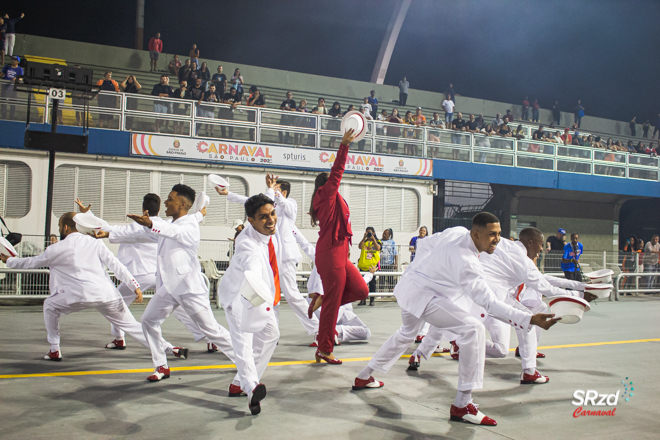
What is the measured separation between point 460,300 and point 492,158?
1703 centimetres

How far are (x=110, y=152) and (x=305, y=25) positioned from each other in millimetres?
18240

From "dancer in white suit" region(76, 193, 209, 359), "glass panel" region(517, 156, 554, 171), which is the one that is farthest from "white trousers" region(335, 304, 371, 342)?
"glass panel" region(517, 156, 554, 171)

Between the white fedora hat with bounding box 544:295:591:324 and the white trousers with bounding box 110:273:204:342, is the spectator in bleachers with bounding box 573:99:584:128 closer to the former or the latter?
the white trousers with bounding box 110:273:204:342

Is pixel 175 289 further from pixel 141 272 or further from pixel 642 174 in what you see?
pixel 642 174

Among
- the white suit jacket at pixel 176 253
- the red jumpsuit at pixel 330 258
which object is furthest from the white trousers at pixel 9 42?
the red jumpsuit at pixel 330 258

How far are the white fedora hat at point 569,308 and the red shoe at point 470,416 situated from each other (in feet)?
3.27

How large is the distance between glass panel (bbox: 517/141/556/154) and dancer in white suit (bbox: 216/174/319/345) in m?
16.2

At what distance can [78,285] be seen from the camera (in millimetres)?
5930

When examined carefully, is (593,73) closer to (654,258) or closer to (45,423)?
(654,258)

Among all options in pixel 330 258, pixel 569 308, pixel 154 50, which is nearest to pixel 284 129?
pixel 154 50

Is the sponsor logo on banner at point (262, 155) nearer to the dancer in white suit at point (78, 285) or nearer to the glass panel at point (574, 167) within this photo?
the glass panel at point (574, 167)

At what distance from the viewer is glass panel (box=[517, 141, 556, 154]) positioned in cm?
2133

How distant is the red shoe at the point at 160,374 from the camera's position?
16.9 feet

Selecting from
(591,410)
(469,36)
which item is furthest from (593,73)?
(591,410)
